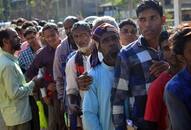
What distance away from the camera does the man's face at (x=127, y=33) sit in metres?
4.70

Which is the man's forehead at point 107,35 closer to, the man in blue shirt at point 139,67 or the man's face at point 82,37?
the man in blue shirt at point 139,67

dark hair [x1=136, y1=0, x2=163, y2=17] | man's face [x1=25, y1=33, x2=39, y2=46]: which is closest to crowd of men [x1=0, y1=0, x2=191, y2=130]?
dark hair [x1=136, y1=0, x2=163, y2=17]

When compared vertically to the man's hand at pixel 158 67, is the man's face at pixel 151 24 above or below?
above

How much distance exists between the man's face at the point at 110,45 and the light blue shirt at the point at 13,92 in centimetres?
169

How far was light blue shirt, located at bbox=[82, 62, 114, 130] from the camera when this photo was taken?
3.39 metres

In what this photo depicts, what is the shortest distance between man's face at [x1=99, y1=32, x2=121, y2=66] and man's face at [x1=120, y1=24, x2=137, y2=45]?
4.29ft

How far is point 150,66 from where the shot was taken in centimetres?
304

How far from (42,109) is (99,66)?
314cm

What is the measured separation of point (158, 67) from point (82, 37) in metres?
1.64

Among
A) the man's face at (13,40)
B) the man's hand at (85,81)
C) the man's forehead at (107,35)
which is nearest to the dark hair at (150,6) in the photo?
the man's forehead at (107,35)

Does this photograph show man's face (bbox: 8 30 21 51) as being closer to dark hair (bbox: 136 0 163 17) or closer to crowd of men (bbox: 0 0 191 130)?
crowd of men (bbox: 0 0 191 130)

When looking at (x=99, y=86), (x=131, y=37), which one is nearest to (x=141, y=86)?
(x=99, y=86)

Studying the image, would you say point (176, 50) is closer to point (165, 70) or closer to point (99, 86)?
point (165, 70)

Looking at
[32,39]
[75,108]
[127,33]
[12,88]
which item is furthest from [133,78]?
[32,39]
